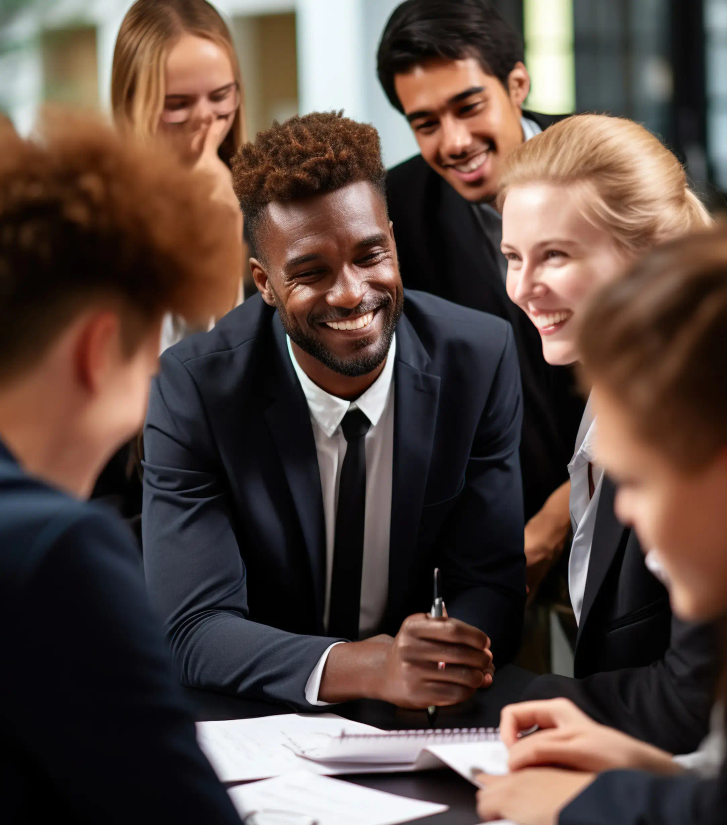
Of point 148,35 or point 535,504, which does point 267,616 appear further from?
point 148,35

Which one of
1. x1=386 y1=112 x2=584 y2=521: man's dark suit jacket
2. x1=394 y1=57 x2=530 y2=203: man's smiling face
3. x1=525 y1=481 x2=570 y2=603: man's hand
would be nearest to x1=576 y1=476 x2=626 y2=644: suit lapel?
x1=525 y1=481 x2=570 y2=603: man's hand

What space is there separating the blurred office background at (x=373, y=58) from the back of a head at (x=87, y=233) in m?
0.87

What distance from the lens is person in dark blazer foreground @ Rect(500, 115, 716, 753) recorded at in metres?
1.34

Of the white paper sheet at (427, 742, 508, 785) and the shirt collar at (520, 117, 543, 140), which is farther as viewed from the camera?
the shirt collar at (520, 117, 543, 140)

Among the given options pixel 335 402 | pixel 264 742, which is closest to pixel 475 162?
pixel 335 402

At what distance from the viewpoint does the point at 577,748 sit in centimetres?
110

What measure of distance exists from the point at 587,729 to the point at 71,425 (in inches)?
25.4

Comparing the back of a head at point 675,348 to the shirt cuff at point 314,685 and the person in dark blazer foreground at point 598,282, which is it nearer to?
the person in dark blazer foreground at point 598,282

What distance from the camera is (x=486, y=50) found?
2658mm

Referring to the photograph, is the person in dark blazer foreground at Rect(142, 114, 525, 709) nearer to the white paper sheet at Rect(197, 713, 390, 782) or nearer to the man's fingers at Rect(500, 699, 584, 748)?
the white paper sheet at Rect(197, 713, 390, 782)

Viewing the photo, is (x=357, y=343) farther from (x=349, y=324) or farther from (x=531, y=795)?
(x=531, y=795)

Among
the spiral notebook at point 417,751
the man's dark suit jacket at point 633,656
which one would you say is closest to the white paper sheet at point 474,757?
the spiral notebook at point 417,751

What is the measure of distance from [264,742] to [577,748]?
43 centimetres

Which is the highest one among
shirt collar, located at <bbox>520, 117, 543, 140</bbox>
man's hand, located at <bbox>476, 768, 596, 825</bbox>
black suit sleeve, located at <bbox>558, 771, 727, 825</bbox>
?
shirt collar, located at <bbox>520, 117, 543, 140</bbox>
